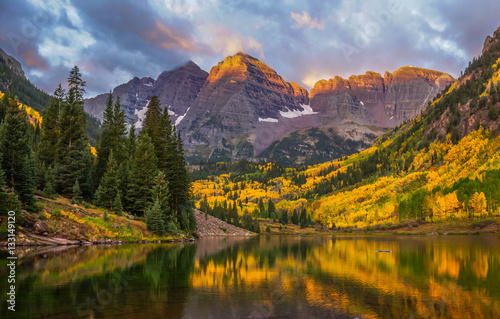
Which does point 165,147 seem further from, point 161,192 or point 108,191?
point 108,191

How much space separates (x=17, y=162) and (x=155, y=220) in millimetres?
31139

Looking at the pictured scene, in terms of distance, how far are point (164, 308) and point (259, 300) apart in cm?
582

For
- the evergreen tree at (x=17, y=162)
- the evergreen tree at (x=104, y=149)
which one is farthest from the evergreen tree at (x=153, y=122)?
the evergreen tree at (x=17, y=162)

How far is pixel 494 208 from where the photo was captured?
5428 inches

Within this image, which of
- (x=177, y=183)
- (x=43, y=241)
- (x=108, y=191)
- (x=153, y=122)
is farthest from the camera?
(x=153, y=122)

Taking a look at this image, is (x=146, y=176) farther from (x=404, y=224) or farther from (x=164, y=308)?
(x=404, y=224)

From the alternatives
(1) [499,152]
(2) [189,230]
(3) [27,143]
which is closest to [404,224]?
(1) [499,152]

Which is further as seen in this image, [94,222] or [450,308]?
[94,222]

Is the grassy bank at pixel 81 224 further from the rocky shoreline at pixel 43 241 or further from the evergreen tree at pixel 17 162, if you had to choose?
the evergreen tree at pixel 17 162

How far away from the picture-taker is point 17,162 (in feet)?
173

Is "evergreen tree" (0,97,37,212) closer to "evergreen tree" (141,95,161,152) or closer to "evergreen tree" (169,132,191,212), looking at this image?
"evergreen tree" (141,95,161,152)

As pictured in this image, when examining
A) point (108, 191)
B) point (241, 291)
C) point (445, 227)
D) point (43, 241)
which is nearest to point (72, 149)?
point (108, 191)

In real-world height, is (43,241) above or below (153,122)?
below

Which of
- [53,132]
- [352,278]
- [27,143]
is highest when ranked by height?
[53,132]
